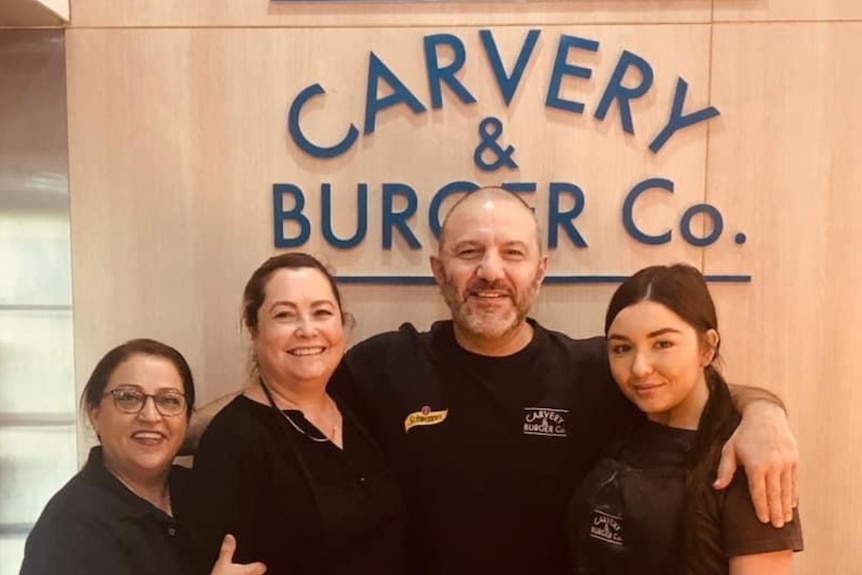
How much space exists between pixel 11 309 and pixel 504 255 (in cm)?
148

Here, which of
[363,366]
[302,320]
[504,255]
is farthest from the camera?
[363,366]

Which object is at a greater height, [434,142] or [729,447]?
[434,142]

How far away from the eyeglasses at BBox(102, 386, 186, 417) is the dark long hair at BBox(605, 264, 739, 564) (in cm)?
102

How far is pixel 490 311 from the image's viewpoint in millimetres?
1935

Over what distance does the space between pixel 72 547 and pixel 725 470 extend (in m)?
1.33

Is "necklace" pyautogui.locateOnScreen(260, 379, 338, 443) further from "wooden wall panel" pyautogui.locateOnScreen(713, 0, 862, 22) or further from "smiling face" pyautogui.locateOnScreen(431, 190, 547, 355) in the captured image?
"wooden wall panel" pyautogui.locateOnScreen(713, 0, 862, 22)

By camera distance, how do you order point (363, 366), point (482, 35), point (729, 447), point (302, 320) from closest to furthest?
point (729, 447)
point (302, 320)
point (363, 366)
point (482, 35)

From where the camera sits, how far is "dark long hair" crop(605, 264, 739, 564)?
→ 1605 millimetres

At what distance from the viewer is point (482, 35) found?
7.34ft

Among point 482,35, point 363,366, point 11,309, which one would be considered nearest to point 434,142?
point 482,35

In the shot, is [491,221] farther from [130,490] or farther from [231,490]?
[130,490]

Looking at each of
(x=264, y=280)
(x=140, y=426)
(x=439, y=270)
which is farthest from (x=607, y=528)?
(x=140, y=426)

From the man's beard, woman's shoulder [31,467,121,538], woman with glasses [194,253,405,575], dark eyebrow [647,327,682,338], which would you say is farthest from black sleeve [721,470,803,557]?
woman's shoulder [31,467,121,538]

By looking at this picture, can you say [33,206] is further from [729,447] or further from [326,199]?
[729,447]
